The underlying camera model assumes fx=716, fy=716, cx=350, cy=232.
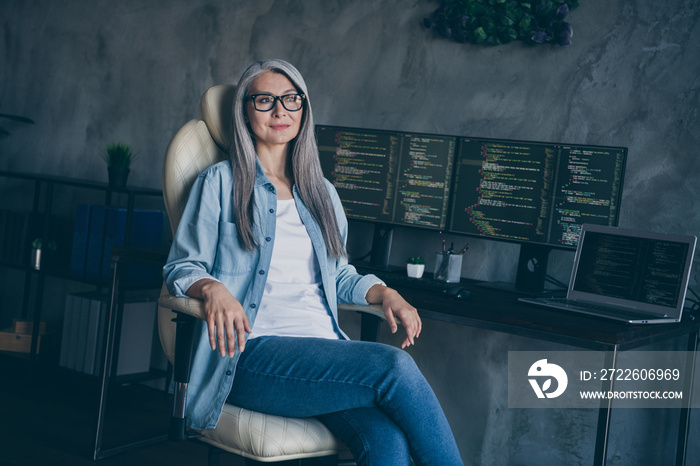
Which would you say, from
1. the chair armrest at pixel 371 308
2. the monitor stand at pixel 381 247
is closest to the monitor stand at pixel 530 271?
the monitor stand at pixel 381 247

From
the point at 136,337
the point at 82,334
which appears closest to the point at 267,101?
the point at 136,337

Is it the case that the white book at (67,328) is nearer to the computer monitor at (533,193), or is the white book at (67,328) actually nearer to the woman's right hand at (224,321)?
the computer monitor at (533,193)

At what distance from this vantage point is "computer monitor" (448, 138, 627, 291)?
2.14 m

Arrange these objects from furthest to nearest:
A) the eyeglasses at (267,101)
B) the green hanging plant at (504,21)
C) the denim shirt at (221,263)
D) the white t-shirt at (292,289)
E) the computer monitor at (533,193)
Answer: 1. the green hanging plant at (504,21)
2. the computer monitor at (533,193)
3. the eyeglasses at (267,101)
4. the white t-shirt at (292,289)
5. the denim shirt at (221,263)

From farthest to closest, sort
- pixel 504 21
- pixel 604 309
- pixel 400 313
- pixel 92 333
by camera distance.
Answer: pixel 92 333, pixel 504 21, pixel 604 309, pixel 400 313

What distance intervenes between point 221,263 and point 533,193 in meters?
1.05

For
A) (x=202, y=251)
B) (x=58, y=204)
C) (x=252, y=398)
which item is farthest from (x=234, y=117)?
(x=58, y=204)

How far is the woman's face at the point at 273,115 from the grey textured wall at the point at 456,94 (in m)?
0.98

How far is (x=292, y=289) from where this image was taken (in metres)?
1.72

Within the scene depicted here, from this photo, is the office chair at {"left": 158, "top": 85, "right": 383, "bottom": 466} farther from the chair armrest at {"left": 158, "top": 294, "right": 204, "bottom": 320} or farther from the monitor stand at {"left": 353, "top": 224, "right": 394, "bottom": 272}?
the monitor stand at {"left": 353, "top": 224, "right": 394, "bottom": 272}

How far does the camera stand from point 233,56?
10.6 feet

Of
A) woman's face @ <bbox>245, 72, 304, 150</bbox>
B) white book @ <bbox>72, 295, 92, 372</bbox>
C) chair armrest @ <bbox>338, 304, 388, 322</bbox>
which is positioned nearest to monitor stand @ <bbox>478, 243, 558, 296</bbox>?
chair armrest @ <bbox>338, 304, 388, 322</bbox>

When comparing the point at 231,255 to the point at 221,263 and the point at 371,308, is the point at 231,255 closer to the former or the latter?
the point at 221,263

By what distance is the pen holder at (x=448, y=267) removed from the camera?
2340 mm
